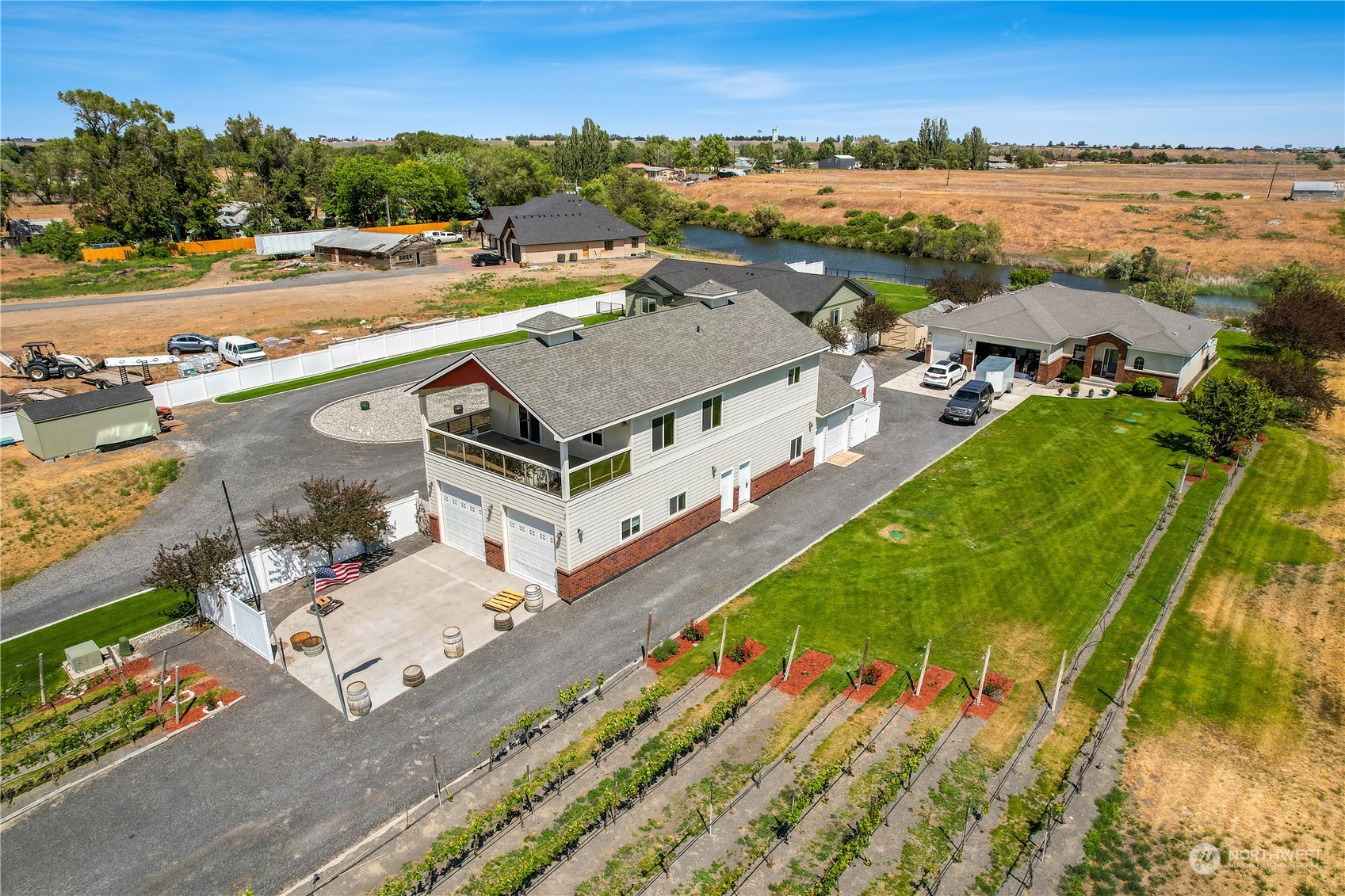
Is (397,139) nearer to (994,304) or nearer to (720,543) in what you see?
(994,304)

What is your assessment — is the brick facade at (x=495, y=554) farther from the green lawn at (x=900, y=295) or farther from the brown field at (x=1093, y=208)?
the brown field at (x=1093, y=208)

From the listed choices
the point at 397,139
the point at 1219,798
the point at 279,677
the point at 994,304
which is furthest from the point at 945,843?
the point at 397,139

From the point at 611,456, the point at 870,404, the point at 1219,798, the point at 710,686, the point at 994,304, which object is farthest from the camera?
the point at 994,304

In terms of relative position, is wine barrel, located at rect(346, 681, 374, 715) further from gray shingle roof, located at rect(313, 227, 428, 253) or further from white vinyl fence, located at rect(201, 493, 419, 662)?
gray shingle roof, located at rect(313, 227, 428, 253)

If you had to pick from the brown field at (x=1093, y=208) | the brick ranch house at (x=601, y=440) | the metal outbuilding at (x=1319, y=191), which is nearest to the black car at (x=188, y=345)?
the brick ranch house at (x=601, y=440)

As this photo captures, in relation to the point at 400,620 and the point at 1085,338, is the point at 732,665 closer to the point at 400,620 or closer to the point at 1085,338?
the point at 400,620

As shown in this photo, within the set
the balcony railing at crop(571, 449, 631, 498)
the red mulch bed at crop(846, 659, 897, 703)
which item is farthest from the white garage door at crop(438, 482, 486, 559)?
the red mulch bed at crop(846, 659, 897, 703)
